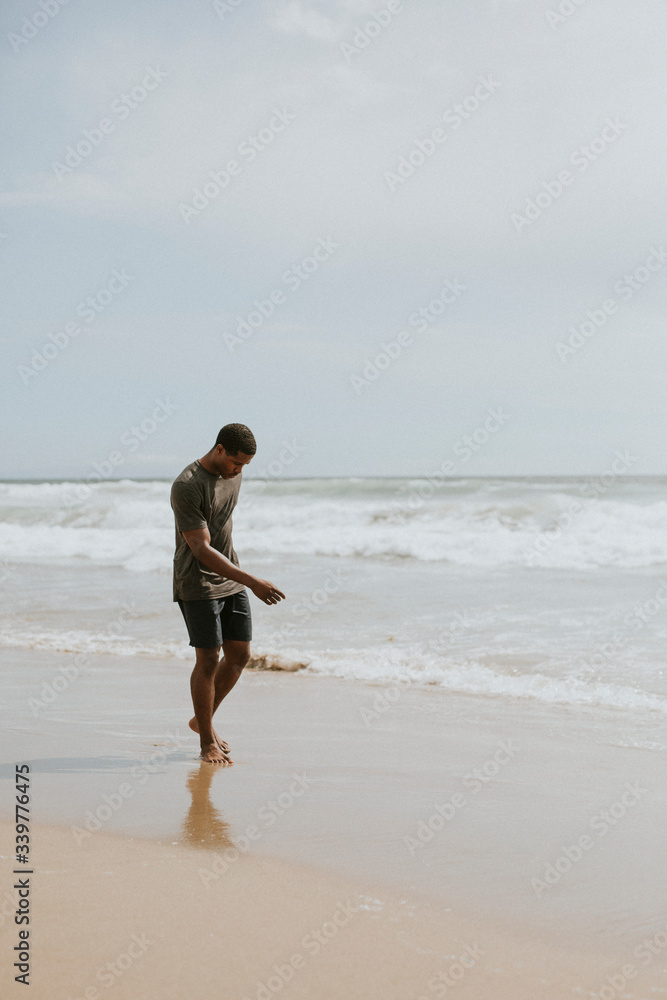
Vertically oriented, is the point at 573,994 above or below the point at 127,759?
above

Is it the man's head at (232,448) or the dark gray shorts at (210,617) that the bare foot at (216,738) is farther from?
the man's head at (232,448)

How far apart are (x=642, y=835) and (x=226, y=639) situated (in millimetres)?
2206

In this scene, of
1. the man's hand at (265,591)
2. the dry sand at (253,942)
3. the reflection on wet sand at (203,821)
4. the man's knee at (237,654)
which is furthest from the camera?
the man's knee at (237,654)

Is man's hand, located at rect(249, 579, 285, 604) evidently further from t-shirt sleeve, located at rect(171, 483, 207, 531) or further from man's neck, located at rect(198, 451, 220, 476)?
man's neck, located at rect(198, 451, 220, 476)

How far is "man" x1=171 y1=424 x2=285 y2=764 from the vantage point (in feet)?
13.2

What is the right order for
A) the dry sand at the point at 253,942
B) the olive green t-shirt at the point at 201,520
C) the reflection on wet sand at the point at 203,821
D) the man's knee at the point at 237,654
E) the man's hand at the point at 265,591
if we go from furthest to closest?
the man's knee at the point at 237,654
the olive green t-shirt at the point at 201,520
the man's hand at the point at 265,591
the reflection on wet sand at the point at 203,821
the dry sand at the point at 253,942

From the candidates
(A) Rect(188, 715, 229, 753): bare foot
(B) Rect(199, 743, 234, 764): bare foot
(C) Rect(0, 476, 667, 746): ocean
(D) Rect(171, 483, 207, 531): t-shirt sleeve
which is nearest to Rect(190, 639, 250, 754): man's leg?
(A) Rect(188, 715, 229, 753): bare foot

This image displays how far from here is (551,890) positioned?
267cm

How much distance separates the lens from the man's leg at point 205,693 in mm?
4152

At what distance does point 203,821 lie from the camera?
3.25 m

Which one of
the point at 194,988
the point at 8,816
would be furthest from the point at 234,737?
the point at 194,988

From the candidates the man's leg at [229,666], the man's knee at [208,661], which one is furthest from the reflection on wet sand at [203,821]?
the man's leg at [229,666]

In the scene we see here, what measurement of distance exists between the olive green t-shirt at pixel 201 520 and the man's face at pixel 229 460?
8 cm

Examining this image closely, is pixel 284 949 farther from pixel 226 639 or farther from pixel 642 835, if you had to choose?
pixel 226 639
